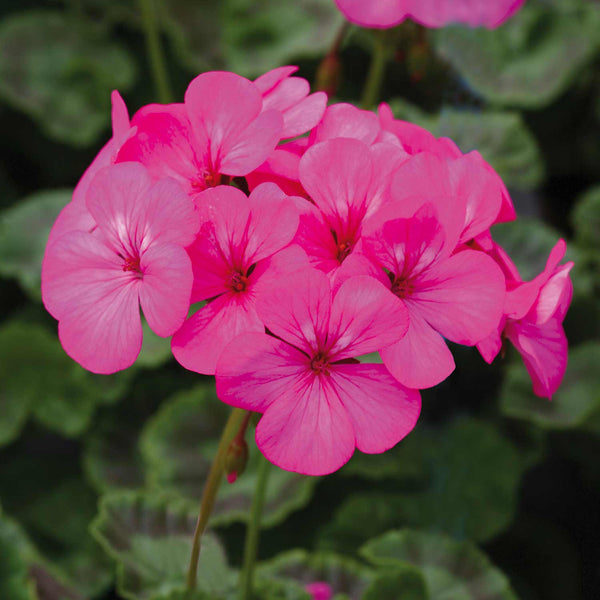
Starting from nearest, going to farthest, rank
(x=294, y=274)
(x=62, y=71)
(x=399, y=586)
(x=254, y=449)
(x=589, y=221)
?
(x=294, y=274)
(x=399, y=586)
(x=254, y=449)
(x=589, y=221)
(x=62, y=71)

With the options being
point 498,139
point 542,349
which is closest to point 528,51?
point 498,139

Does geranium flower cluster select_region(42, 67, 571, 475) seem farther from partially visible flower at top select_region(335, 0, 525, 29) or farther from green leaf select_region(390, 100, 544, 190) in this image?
green leaf select_region(390, 100, 544, 190)

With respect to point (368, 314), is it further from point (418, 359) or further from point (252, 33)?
point (252, 33)

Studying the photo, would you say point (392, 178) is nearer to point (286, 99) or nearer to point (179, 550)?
point (286, 99)

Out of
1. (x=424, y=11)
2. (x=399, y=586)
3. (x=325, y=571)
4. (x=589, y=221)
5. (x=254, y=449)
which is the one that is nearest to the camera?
(x=424, y=11)

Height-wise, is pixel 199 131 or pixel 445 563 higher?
pixel 199 131

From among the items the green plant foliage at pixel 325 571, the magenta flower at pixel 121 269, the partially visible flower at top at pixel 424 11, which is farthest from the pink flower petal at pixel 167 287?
the green plant foliage at pixel 325 571

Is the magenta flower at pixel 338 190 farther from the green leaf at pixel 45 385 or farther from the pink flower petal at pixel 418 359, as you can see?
the green leaf at pixel 45 385
